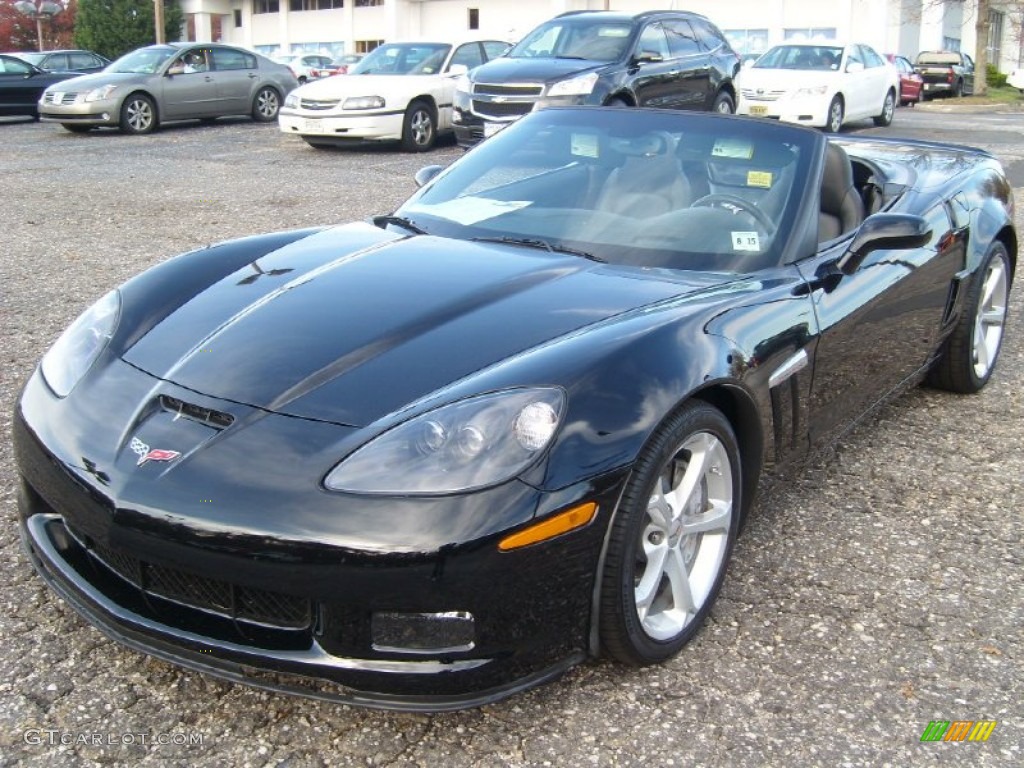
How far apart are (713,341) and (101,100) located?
613 inches

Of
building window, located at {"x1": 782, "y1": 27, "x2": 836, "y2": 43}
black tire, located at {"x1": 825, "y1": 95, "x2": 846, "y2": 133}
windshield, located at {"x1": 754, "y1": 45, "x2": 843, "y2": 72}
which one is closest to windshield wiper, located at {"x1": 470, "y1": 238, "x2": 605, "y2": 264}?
black tire, located at {"x1": 825, "y1": 95, "x2": 846, "y2": 133}

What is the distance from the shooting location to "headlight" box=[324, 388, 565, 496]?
7.82 feet

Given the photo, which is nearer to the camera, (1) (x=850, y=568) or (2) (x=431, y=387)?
(2) (x=431, y=387)

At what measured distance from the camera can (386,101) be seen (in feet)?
46.8

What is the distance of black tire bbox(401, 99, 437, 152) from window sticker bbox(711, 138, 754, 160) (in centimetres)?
1091

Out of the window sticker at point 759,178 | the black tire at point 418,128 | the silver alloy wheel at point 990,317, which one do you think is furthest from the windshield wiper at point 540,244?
the black tire at point 418,128

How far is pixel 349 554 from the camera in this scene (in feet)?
7.54

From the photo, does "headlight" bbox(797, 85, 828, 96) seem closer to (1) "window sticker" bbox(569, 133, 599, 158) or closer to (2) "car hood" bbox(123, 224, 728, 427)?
(1) "window sticker" bbox(569, 133, 599, 158)

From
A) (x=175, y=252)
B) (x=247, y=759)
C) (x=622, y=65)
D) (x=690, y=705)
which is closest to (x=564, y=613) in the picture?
(x=690, y=705)

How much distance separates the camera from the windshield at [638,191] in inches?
142

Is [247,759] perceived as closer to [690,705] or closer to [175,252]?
[690,705]

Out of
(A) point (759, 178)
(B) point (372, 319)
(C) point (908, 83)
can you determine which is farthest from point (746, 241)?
(C) point (908, 83)

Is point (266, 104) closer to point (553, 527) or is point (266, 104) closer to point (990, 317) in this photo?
point (990, 317)

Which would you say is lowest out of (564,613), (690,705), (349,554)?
(690,705)
